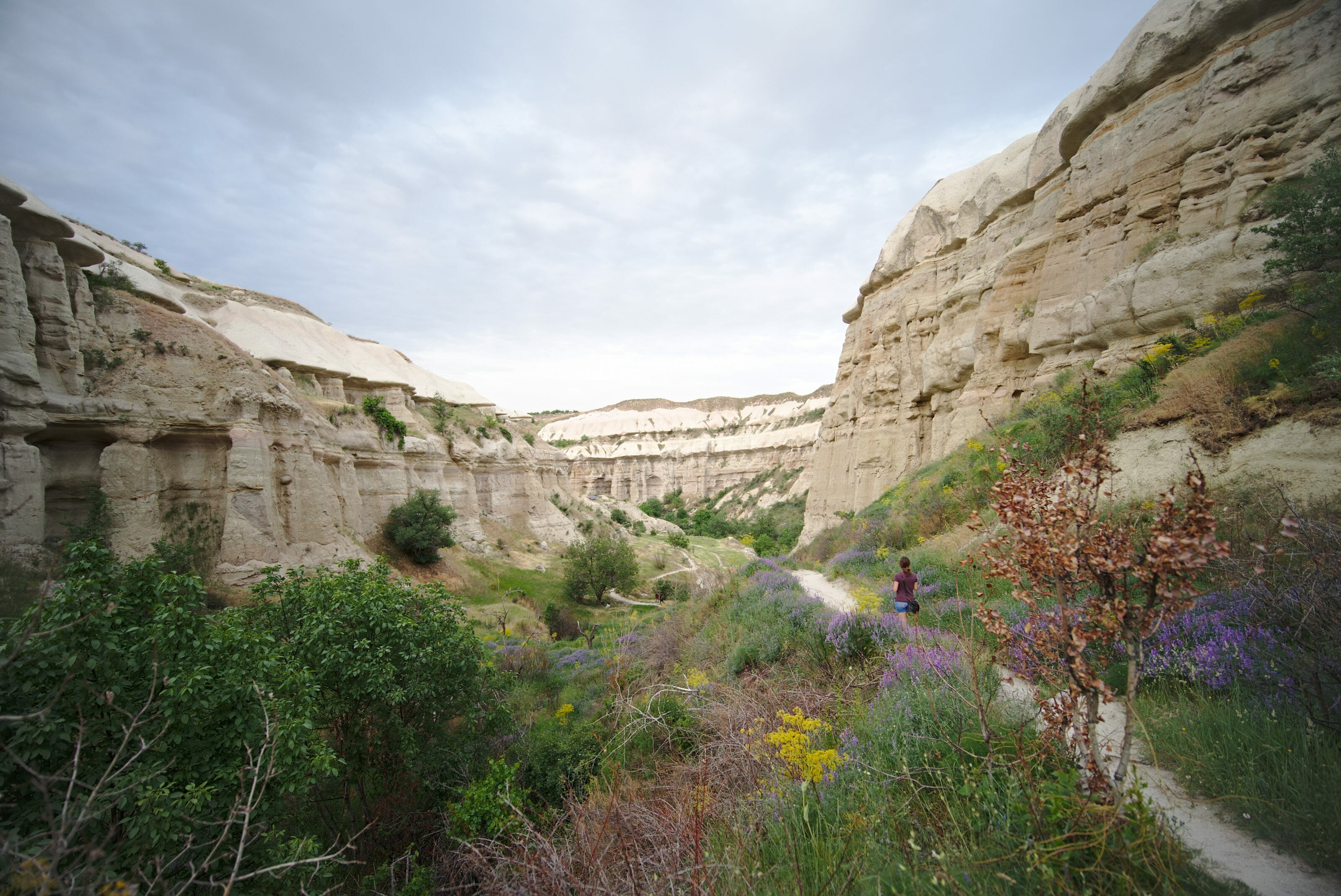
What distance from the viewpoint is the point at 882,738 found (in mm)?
3721

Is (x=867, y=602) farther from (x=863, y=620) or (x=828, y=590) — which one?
(x=828, y=590)

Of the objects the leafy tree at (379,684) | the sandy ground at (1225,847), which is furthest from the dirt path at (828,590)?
the leafy tree at (379,684)

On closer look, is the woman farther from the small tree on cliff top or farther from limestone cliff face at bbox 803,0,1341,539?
limestone cliff face at bbox 803,0,1341,539

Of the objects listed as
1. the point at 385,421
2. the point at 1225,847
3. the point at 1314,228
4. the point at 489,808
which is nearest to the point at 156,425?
the point at 385,421

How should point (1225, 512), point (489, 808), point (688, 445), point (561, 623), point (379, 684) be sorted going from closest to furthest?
point (1225, 512)
point (489, 808)
point (379, 684)
point (561, 623)
point (688, 445)

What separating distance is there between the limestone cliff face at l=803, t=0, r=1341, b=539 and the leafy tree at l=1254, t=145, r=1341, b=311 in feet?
3.09

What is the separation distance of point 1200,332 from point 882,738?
10.7 meters

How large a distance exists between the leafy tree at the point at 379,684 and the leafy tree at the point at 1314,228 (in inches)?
515

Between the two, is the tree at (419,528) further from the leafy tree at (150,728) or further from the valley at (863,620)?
the leafy tree at (150,728)

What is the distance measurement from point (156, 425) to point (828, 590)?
57.8ft

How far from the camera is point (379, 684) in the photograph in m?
6.18

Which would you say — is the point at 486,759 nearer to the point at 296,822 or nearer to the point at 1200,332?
the point at 296,822

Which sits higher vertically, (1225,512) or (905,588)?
(1225,512)

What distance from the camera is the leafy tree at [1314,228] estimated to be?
23.2 feet
